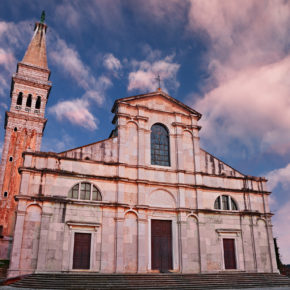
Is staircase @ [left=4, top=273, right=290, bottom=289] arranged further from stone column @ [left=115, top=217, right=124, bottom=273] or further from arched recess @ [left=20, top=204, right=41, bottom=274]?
arched recess @ [left=20, top=204, right=41, bottom=274]

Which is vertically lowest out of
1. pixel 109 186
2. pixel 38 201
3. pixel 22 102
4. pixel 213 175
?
pixel 38 201

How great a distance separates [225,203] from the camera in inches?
958

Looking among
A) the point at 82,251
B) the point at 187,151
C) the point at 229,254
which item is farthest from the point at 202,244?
the point at 82,251

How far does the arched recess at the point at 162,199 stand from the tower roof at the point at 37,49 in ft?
97.9

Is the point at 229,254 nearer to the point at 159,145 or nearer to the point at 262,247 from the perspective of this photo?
the point at 262,247

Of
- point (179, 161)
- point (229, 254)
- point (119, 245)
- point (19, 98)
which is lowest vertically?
point (229, 254)

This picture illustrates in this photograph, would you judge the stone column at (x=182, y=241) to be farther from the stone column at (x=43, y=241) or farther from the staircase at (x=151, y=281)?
the stone column at (x=43, y=241)

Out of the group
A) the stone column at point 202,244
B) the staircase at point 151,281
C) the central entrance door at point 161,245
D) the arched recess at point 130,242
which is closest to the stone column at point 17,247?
the staircase at point 151,281

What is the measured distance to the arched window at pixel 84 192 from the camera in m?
20.5

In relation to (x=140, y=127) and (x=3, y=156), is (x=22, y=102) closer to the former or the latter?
(x=3, y=156)

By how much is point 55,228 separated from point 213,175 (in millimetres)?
12674

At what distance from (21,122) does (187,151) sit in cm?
2321

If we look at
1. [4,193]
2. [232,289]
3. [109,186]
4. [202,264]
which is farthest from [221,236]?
[4,193]

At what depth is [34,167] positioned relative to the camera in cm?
1983
